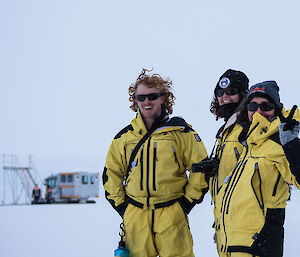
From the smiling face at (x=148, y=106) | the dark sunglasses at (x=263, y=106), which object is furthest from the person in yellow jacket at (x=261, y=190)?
the smiling face at (x=148, y=106)

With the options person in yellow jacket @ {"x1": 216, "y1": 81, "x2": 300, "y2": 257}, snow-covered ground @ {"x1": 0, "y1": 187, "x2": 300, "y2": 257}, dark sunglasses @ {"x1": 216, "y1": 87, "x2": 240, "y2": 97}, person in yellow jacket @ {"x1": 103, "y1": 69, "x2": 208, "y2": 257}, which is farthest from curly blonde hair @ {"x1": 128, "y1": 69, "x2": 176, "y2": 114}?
snow-covered ground @ {"x1": 0, "y1": 187, "x2": 300, "y2": 257}

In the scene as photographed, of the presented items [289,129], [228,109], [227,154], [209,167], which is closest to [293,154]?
[289,129]

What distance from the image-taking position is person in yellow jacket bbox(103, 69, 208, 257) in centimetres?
301

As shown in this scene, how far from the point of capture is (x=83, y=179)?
2450 cm

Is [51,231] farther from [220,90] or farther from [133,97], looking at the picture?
[220,90]

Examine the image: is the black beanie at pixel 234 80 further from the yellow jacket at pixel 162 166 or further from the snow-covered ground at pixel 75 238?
the snow-covered ground at pixel 75 238

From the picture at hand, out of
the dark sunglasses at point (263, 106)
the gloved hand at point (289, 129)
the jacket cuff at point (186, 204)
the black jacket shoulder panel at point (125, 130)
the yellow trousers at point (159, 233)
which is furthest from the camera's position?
the black jacket shoulder panel at point (125, 130)

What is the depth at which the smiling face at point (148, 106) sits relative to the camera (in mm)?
3260

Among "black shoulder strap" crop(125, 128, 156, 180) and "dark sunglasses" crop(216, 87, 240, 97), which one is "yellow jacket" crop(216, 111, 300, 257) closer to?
"dark sunglasses" crop(216, 87, 240, 97)

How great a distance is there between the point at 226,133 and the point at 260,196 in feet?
2.54

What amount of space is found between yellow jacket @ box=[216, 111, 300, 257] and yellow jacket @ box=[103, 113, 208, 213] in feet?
2.62

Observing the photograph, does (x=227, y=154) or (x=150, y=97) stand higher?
(x=150, y=97)

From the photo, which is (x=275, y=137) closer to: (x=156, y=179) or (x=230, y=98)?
(x=230, y=98)

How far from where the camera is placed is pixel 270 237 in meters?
2.12
